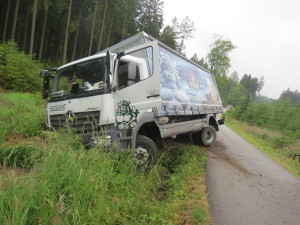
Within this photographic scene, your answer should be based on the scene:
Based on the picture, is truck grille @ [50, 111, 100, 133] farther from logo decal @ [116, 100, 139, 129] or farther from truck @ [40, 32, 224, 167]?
logo decal @ [116, 100, 139, 129]

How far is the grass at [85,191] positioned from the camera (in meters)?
1.67

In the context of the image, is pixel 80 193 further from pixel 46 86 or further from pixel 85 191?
pixel 46 86

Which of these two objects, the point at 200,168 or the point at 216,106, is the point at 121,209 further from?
the point at 216,106

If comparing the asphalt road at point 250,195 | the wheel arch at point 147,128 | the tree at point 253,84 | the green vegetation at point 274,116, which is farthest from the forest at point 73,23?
the tree at point 253,84

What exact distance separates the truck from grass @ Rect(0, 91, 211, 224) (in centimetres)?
37

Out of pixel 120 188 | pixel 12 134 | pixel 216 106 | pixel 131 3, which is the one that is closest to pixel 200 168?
pixel 120 188

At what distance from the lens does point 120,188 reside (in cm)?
253

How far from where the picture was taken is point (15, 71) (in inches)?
429

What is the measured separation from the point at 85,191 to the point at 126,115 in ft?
5.81

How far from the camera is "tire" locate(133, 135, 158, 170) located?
367 centimetres

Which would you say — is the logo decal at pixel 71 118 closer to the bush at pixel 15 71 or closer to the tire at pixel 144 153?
the tire at pixel 144 153

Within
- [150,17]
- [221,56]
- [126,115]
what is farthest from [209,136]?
[221,56]

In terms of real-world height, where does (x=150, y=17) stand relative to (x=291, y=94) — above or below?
below

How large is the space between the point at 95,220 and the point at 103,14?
19963 millimetres
